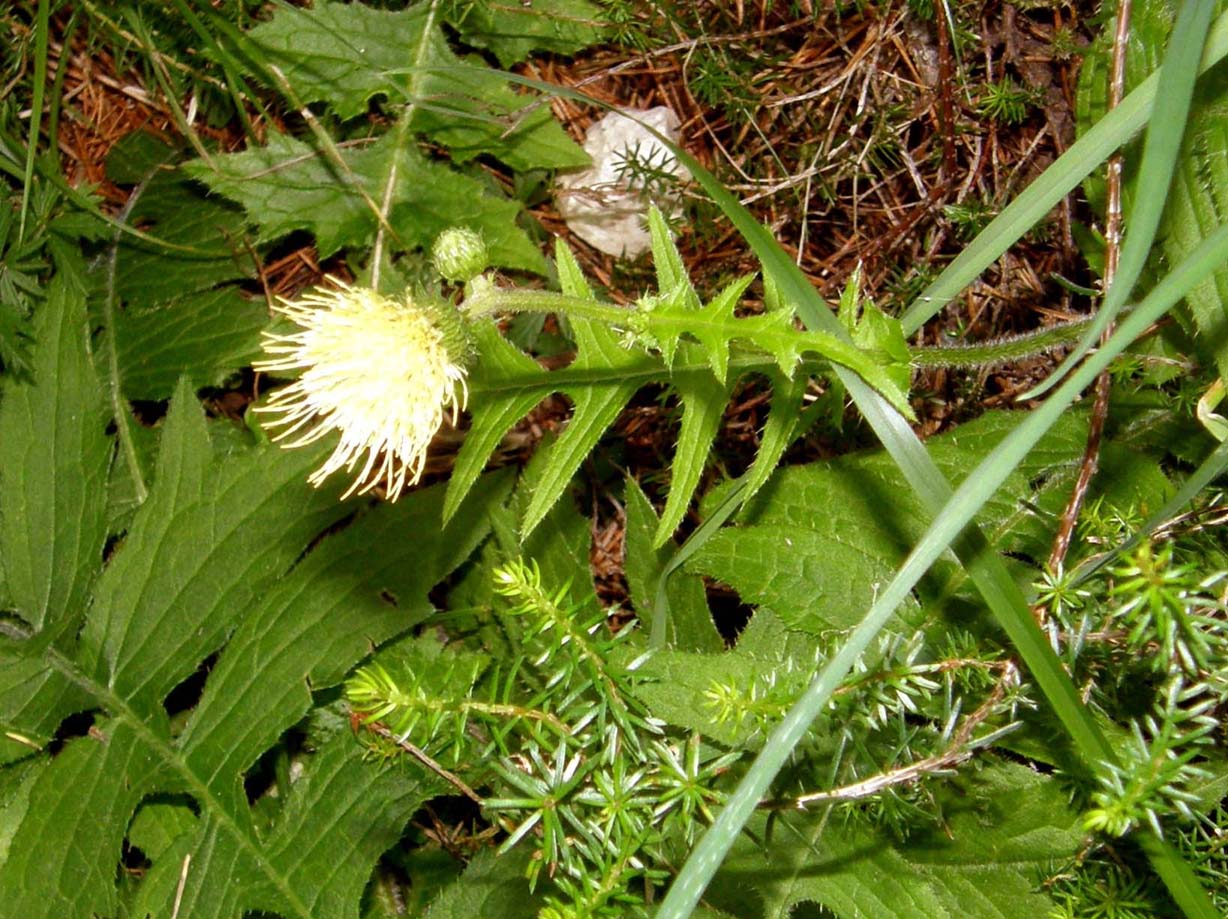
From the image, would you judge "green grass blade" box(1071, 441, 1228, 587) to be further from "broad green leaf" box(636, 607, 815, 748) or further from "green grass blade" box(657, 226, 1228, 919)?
"broad green leaf" box(636, 607, 815, 748)

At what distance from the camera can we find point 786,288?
2.36 meters

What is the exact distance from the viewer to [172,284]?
4070mm

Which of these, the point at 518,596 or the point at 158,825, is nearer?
the point at 518,596

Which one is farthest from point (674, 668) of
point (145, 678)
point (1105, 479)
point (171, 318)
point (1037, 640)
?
point (171, 318)

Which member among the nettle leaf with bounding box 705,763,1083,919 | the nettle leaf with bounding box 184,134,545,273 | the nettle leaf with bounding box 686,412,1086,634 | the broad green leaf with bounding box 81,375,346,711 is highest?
the nettle leaf with bounding box 184,134,545,273

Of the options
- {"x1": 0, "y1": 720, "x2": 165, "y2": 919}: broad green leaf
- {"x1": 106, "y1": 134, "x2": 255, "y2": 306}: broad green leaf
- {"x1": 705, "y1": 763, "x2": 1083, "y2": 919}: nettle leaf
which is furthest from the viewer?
{"x1": 106, "y1": 134, "x2": 255, "y2": 306}: broad green leaf

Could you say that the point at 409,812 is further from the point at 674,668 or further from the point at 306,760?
the point at 674,668

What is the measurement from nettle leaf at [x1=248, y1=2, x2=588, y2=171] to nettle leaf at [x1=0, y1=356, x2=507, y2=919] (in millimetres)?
1246

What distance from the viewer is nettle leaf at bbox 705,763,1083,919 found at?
8.97 feet

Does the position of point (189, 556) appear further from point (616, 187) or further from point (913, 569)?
point (913, 569)

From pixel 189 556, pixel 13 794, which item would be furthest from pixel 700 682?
pixel 13 794

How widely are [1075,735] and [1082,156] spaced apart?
121 cm

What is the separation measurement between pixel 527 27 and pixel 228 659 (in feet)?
8.12

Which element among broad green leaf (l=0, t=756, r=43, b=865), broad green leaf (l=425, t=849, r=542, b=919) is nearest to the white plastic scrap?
broad green leaf (l=425, t=849, r=542, b=919)
